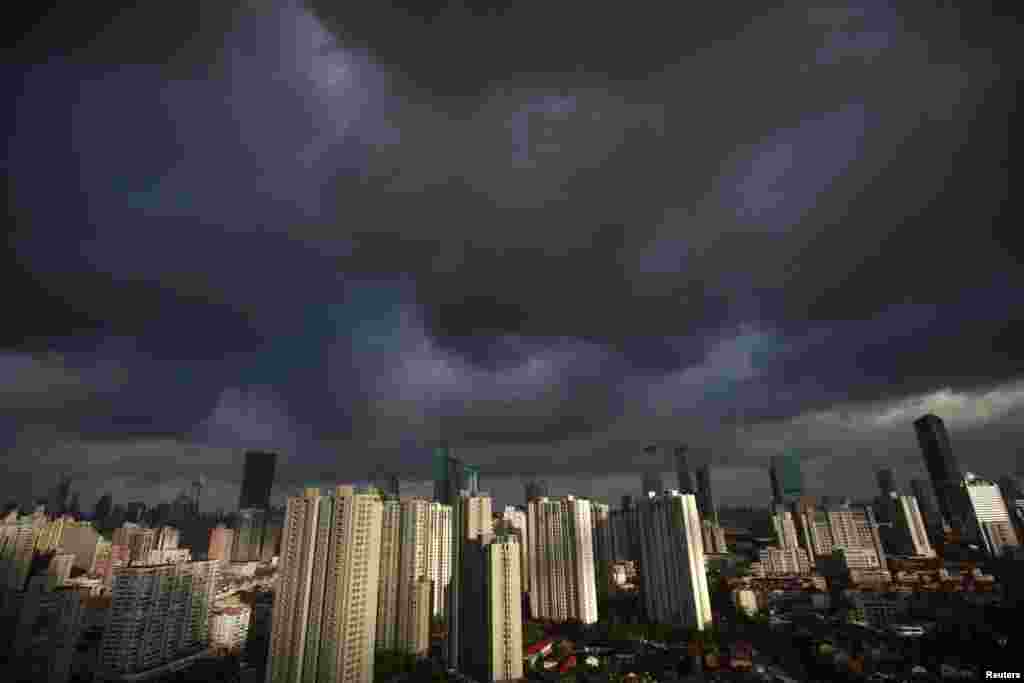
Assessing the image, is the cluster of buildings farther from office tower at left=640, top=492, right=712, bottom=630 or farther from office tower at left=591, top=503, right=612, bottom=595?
office tower at left=591, top=503, right=612, bottom=595

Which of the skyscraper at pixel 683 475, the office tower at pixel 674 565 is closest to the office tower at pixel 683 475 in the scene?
the skyscraper at pixel 683 475

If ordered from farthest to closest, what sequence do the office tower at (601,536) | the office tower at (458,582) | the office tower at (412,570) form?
the office tower at (601,536) < the office tower at (412,570) < the office tower at (458,582)

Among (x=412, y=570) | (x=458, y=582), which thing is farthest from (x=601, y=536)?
(x=458, y=582)

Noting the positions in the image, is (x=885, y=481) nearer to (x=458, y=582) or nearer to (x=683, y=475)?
(x=683, y=475)

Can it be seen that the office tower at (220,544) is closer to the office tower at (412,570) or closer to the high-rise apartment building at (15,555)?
the high-rise apartment building at (15,555)

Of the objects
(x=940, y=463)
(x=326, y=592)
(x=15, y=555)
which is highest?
(x=940, y=463)

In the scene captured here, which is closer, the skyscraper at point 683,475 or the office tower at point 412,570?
the office tower at point 412,570

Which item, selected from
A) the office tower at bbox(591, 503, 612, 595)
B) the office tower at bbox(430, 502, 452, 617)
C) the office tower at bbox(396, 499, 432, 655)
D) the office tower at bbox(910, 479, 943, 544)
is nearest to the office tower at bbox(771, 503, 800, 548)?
the office tower at bbox(910, 479, 943, 544)
